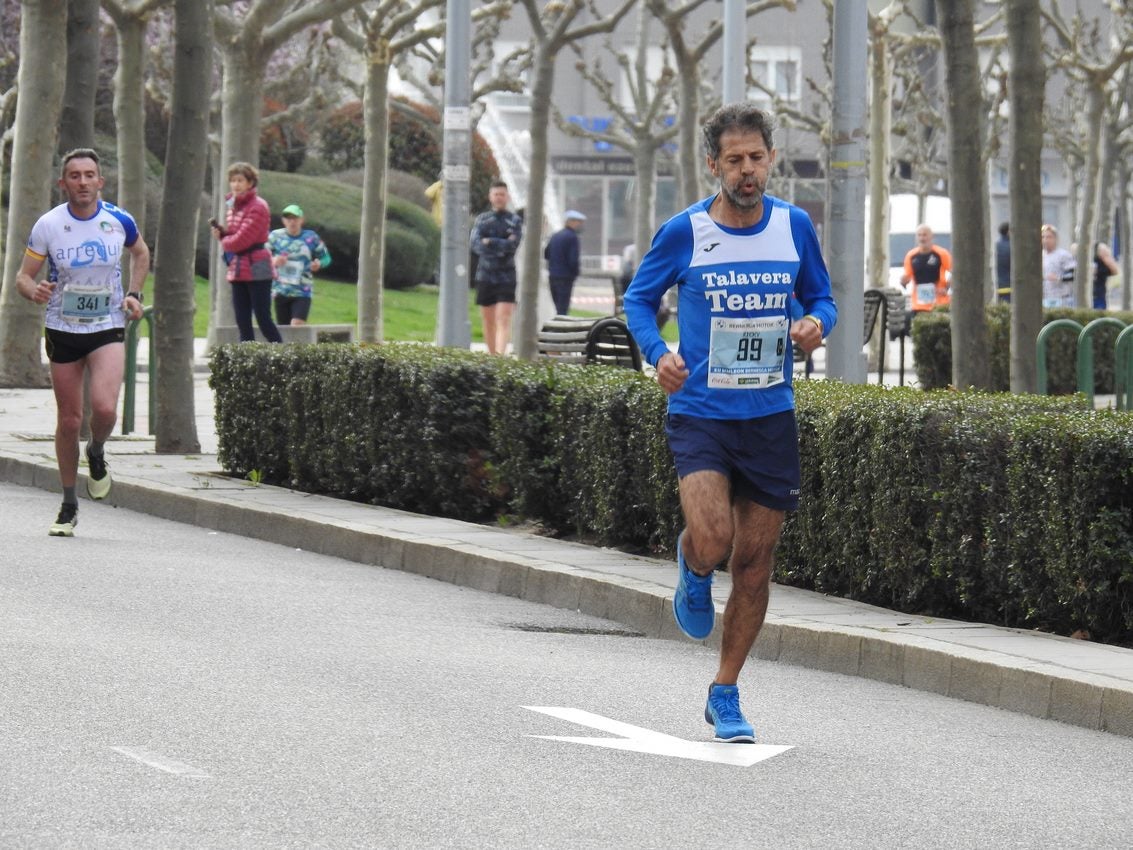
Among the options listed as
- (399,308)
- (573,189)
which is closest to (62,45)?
(399,308)

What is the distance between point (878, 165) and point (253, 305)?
40.1 feet

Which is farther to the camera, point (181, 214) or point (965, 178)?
point (181, 214)

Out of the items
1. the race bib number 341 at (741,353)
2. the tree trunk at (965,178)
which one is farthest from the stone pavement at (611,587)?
the tree trunk at (965,178)

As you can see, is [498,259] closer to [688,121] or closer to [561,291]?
[561,291]

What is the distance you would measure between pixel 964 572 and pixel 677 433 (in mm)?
2261

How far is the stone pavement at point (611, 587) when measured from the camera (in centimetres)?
759

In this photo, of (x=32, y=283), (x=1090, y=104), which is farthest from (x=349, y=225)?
(x=32, y=283)

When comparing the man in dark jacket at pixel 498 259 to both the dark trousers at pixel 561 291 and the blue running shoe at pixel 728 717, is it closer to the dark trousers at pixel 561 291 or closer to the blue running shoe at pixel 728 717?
the dark trousers at pixel 561 291

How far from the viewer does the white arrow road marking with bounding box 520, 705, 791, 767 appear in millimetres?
6477

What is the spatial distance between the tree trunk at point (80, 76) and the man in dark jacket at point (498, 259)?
21.2ft

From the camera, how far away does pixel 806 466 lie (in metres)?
9.47

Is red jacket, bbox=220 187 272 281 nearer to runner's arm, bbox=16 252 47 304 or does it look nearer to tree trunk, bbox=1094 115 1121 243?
runner's arm, bbox=16 252 47 304

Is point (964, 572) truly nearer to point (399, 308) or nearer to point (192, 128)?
point (192, 128)

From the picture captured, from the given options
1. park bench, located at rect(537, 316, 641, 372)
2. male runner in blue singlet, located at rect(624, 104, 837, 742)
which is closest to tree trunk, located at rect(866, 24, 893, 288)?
park bench, located at rect(537, 316, 641, 372)
